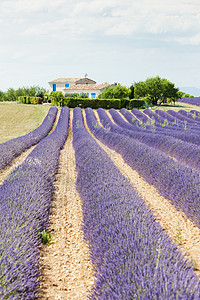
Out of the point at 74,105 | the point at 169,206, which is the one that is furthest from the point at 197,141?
the point at 74,105

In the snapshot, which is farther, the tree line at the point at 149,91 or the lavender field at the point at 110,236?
the tree line at the point at 149,91

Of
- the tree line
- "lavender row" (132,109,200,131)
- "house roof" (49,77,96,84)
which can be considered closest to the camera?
"lavender row" (132,109,200,131)

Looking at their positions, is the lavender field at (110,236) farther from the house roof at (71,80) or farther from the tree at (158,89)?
the house roof at (71,80)

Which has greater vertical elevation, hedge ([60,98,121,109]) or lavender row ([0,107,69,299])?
hedge ([60,98,121,109])

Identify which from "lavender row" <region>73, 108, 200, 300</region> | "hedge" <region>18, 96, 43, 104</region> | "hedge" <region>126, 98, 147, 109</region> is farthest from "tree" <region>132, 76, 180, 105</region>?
"lavender row" <region>73, 108, 200, 300</region>

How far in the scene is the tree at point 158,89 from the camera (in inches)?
1487

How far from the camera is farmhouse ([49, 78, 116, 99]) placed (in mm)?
48562

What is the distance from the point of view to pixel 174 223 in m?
4.20

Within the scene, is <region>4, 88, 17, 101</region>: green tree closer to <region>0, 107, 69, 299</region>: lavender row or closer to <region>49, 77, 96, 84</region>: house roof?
<region>49, 77, 96, 84</region>: house roof

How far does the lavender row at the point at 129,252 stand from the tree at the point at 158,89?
115 feet

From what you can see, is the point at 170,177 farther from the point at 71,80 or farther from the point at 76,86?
the point at 71,80

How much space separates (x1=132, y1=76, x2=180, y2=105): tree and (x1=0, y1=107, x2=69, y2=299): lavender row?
34250 millimetres

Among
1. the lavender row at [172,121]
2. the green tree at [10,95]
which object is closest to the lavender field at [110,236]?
the lavender row at [172,121]

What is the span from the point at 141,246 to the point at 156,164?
3.97 meters
